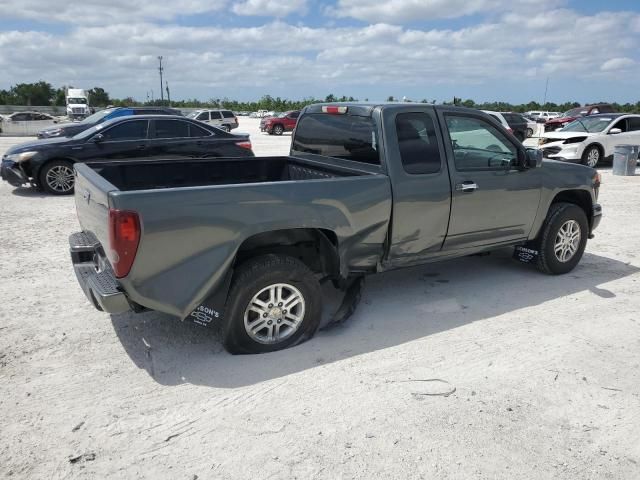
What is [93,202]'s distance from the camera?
3.66m

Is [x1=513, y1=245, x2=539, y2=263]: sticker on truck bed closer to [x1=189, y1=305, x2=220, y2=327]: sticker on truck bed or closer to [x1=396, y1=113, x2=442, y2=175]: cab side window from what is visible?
[x1=396, y1=113, x2=442, y2=175]: cab side window

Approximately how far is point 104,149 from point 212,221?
7543 millimetres

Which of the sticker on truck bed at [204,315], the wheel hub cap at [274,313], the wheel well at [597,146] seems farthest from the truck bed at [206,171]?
the wheel well at [597,146]

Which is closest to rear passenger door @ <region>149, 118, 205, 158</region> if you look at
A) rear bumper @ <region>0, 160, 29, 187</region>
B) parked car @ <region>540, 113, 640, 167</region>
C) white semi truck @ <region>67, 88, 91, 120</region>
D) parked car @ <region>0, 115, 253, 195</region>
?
parked car @ <region>0, 115, 253, 195</region>

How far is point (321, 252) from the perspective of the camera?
13.9 ft

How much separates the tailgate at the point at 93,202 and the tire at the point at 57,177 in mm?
6374

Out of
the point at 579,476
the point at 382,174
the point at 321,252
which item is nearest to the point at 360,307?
the point at 321,252

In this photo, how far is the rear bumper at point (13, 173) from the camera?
9.93 meters

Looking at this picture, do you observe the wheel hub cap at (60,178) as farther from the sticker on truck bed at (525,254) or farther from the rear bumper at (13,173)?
the sticker on truck bed at (525,254)

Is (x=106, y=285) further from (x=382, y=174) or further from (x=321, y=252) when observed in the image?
(x=382, y=174)

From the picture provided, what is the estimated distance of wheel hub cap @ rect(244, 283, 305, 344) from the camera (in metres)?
3.80

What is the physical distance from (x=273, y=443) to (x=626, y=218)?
8.20 m

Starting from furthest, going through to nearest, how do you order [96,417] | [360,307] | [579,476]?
[360,307] → [96,417] → [579,476]

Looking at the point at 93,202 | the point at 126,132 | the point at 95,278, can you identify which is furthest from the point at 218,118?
the point at 95,278
